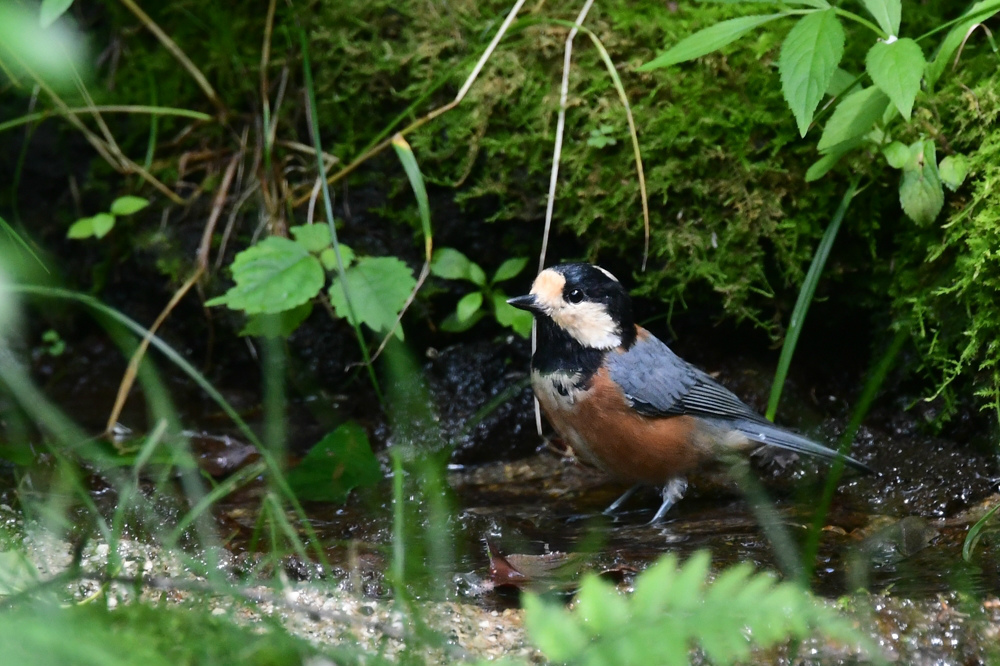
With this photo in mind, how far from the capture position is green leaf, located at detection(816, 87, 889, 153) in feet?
11.1

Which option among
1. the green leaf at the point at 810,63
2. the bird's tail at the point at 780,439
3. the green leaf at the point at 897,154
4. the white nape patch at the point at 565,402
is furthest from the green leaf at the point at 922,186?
the white nape patch at the point at 565,402

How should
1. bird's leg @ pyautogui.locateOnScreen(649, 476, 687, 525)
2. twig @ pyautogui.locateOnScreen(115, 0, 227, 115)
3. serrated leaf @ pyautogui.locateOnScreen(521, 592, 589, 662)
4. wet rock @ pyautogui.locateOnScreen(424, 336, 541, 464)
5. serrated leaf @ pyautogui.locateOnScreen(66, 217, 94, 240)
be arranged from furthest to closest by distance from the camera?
twig @ pyautogui.locateOnScreen(115, 0, 227, 115) → serrated leaf @ pyautogui.locateOnScreen(66, 217, 94, 240) → wet rock @ pyautogui.locateOnScreen(424, 336, 541, 464) → bird's leg @ pyautogui.locateOnScreen(649, 476, 687, 525) → serrated leaf @ pyautogui.locateOnScreen(521, 592, 589, 662)

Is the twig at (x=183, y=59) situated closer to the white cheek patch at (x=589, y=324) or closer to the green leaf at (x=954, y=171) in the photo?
the white cheek patch at (x=589, y=324)

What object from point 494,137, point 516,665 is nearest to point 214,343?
point 494,137

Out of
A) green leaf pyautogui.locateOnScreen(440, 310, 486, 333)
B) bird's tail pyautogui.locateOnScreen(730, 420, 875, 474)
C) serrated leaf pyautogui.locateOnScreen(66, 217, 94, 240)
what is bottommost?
bird's tail pyautogui.locateOnScreen(730, 420, 875, 474)

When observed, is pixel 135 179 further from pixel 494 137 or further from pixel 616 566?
pixel 616 566

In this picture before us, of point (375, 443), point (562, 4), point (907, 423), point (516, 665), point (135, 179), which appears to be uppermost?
point (562, 4)

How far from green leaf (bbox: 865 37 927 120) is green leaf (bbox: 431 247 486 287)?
197 centimetres

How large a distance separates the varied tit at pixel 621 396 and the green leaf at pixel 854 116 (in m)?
1.07

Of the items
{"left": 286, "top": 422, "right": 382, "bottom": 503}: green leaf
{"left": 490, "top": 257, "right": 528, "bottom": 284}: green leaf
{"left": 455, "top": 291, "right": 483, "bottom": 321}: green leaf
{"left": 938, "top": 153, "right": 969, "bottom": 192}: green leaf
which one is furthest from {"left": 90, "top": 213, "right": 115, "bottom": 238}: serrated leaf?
{"left": 938, "top": 153, "right": 969, "bottom": 192}: green leaf

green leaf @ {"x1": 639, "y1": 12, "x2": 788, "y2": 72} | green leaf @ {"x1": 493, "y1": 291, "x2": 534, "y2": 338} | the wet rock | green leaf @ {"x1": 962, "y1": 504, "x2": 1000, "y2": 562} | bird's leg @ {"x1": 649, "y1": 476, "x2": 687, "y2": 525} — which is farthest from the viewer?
the wet rock

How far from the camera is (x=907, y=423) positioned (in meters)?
4.06

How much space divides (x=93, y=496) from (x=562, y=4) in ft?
10.1

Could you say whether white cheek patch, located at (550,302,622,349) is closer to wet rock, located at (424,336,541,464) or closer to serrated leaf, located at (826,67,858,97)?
wet rock, located at (424,336,541,464)
